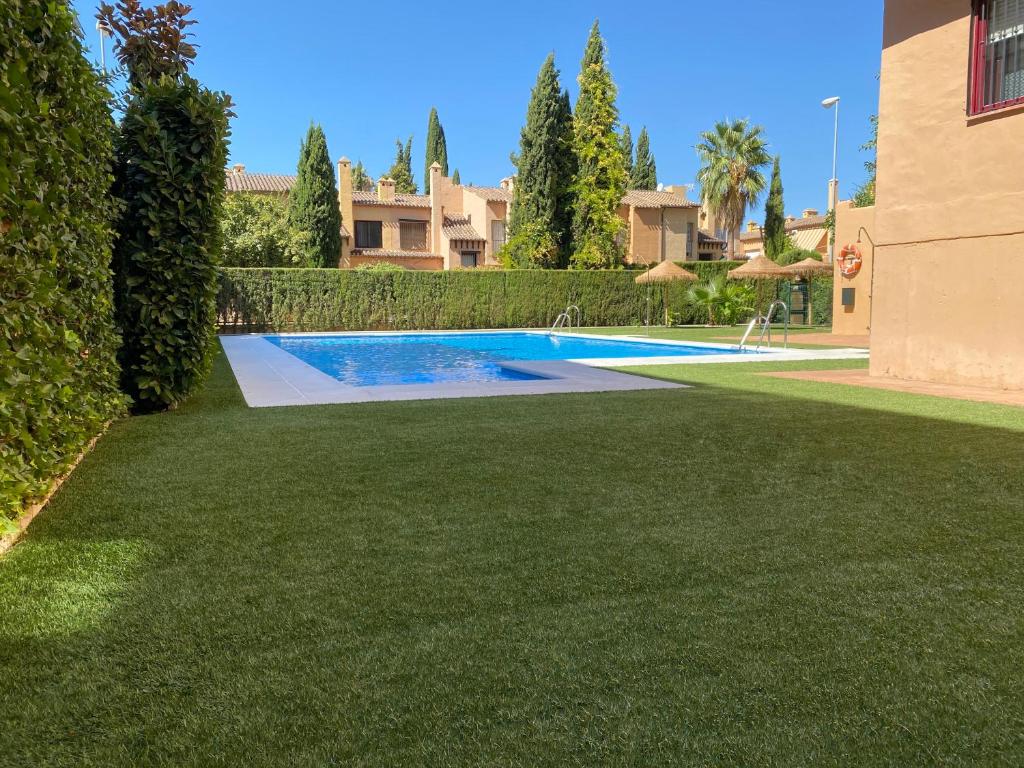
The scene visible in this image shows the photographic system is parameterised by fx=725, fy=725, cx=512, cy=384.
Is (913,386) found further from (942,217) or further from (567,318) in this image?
(567,318)

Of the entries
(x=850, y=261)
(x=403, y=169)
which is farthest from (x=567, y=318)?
(x=403, y=169)

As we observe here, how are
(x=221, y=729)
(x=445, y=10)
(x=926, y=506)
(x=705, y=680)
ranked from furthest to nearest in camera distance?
(x=445, y=10) → (x=926, y=506) → (x=705, y=680) → (x=221, y=729)

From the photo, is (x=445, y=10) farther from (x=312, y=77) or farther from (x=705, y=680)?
(x=705, y=680)

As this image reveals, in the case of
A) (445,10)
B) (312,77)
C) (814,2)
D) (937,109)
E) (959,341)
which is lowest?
(959,341)

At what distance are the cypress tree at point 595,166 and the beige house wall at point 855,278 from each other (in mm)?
10297

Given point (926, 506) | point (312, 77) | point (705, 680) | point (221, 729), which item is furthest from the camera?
point (312, 77)

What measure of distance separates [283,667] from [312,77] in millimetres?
34453

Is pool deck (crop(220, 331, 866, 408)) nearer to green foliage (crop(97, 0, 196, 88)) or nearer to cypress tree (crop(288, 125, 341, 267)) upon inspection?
green foliage (crop(97, 0, 196, 88))

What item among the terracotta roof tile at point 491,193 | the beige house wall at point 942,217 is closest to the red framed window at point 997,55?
the beige house wall at point 942,217

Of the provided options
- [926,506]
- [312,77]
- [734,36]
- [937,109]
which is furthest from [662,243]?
[926,506]

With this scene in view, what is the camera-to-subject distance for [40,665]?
85.2 inches

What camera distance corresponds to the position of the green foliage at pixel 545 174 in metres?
29.3

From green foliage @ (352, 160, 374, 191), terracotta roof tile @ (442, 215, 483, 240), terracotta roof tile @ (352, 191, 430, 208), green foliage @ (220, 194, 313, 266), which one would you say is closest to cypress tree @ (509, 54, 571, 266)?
green foliage @ (220, 194, 313, 266)

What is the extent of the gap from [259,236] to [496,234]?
51.7ft
